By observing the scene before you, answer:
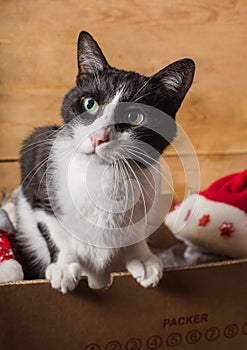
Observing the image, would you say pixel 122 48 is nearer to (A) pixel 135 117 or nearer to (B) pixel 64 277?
(A) pixel 135 117

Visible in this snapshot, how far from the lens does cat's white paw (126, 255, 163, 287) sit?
784mm

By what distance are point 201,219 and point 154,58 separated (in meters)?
0.38

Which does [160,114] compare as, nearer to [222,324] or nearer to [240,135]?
[222,324]

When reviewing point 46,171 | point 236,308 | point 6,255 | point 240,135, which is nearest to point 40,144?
point 46,171

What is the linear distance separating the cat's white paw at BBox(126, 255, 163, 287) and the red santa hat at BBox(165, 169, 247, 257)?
0.27m

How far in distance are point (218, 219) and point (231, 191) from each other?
0.08m

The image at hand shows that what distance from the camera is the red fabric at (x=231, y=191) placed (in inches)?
41.6

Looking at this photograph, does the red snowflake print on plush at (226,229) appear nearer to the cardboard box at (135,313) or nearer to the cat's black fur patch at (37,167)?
the cardboard box at (135,313)

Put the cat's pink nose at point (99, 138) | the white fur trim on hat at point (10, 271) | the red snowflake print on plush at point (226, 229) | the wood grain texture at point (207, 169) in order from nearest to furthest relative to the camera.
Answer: the cat's pink nose at point (99, 138) < the white fur trim on hat at point (10, 271) < the red snowflake print on plush at point (226, 229) < the wood grain texture at point (207, 169)

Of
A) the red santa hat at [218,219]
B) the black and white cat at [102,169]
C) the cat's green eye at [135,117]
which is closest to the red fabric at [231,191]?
the red santa hat at [218,219]

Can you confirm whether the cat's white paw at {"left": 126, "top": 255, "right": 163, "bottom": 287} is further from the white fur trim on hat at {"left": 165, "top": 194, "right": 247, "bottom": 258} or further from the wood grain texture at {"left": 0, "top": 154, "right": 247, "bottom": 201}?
the wood grain texture at {"left": 0, "top": 154, "right": 247, "bottom": 201}

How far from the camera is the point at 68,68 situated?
1.09 meters

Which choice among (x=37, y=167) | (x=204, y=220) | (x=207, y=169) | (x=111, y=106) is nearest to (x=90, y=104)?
(x=111, y=106)

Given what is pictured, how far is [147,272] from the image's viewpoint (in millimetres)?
794
